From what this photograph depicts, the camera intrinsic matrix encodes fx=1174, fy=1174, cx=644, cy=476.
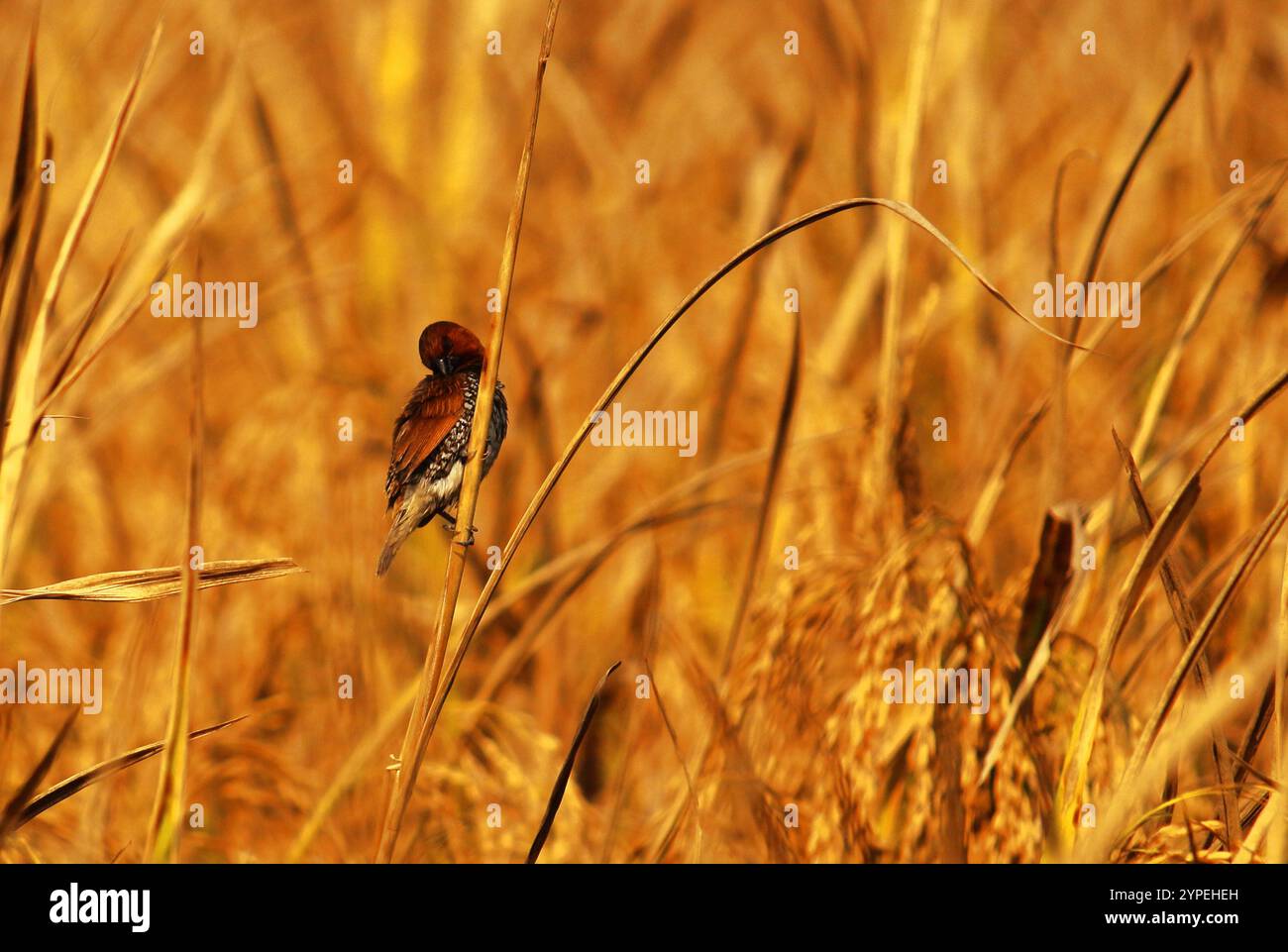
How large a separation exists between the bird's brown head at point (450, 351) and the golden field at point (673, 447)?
0.58ft

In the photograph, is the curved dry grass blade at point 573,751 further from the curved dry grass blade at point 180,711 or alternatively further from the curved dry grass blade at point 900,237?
the curved dry grass blade at point 900,237

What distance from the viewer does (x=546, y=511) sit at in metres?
2.09

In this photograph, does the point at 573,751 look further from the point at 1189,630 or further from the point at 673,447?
the point at 673,447

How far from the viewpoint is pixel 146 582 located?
89 cm

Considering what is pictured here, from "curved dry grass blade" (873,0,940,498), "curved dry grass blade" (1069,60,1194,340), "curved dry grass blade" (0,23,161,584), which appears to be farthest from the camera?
"curved dry grass blade" (873,0,940,498)

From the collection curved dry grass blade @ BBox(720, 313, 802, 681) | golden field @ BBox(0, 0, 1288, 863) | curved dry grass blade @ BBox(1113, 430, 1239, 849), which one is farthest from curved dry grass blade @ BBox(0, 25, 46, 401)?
curved dry grass blade @ BBox(1113, 430, 1239, 849)

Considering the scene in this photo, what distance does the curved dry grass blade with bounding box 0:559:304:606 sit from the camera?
33.7 inches

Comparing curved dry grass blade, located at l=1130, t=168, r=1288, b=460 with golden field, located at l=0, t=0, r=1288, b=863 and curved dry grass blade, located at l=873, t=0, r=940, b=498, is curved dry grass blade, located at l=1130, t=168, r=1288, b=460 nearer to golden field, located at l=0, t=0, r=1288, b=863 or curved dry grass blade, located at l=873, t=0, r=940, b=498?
golden field, located at l=0, t=0, r=1288, b=863

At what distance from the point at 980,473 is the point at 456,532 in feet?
3.78

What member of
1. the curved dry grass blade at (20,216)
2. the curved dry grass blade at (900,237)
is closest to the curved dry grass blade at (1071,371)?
the curved dry grass blade at (900,237)

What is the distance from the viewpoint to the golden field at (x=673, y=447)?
1.14 metres

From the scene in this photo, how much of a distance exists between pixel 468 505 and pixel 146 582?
0.90 feet

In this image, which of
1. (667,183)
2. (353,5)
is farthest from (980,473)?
(353,5)
